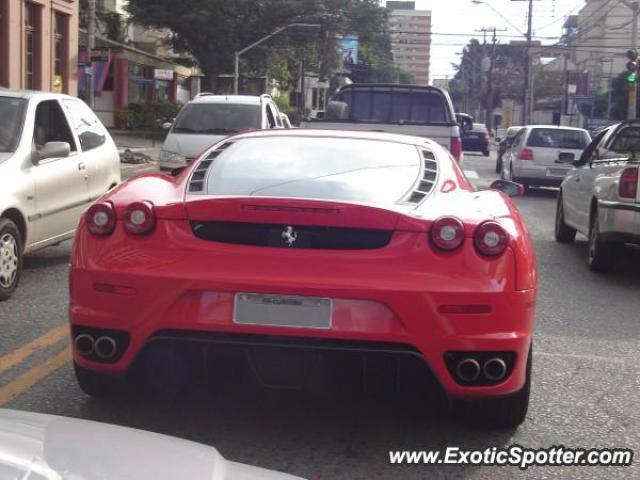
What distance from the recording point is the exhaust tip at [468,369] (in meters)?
3.83

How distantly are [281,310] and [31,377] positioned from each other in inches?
70.2

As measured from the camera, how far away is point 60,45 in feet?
96.8

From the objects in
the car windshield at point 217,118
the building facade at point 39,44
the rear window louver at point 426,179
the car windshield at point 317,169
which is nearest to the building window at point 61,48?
the building facade at point 39,44

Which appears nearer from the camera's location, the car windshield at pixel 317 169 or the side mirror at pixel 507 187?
the car windshield at pixel 317 169

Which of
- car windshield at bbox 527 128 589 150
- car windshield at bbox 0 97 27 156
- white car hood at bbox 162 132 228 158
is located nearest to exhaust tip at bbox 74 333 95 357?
car windshield at bbox 0 97 27 156

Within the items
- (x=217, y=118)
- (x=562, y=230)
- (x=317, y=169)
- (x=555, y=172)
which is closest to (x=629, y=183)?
(x=562, y=230)

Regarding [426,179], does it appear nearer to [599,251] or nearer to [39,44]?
[599,251]

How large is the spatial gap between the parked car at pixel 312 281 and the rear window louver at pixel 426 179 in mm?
21

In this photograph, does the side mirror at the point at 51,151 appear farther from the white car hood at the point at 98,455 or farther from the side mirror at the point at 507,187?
the white car hood at the point at 98,455

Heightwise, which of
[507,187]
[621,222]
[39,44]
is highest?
[39,44]

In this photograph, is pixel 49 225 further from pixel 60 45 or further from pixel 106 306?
pixel 60 45

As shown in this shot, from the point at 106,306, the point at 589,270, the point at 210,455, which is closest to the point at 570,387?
the point at 106,306

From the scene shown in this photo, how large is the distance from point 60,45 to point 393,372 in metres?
27.9

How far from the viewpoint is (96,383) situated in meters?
4.24
